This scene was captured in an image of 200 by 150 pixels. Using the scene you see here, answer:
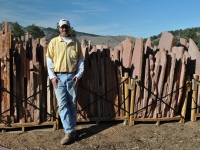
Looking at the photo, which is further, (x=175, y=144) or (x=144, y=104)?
(x=144, y=104)

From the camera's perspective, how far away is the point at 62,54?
4.68 m

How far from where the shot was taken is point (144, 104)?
19.2 feet

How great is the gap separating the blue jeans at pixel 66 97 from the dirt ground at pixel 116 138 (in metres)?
0.41

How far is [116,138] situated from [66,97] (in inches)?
51.9

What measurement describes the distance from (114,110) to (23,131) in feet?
6.48

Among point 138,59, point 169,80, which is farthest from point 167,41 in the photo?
point 138,59

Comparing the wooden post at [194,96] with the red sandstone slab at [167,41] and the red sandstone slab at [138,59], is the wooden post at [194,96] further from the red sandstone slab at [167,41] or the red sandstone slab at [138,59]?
the red sandstone slab at [138,59]

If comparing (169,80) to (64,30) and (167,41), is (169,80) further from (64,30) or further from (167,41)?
(64,30)

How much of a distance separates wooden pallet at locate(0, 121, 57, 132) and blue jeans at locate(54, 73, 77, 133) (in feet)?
2.02

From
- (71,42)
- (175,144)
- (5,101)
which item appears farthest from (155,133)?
(5,101)

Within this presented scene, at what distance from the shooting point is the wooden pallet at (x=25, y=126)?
517cm

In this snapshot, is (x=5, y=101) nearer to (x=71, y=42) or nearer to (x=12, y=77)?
(x=12, y=77)

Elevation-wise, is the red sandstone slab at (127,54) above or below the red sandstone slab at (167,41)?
below

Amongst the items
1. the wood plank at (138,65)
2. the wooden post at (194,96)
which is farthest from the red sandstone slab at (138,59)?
the wooden post at (194,96)
